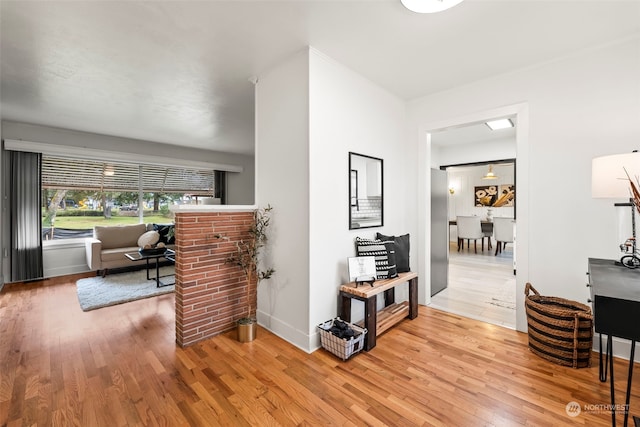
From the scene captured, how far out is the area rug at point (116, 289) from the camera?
3.53m

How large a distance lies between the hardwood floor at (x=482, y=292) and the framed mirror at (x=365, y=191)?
1428 mm

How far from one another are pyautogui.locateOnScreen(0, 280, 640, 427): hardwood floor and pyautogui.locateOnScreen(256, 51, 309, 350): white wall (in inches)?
10.7

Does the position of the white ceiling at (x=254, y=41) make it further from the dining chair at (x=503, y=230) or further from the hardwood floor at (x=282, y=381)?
the dining chair at (x=503, y=230)

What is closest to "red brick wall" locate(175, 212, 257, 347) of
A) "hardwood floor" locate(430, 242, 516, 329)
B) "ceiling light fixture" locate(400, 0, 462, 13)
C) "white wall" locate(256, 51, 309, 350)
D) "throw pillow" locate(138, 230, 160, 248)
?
"white wall" locate(256, 51, 309, 350)

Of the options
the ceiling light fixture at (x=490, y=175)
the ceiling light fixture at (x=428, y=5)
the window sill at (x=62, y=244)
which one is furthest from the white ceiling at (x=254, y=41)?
the ceiling light fixture at (x=490, y=175)

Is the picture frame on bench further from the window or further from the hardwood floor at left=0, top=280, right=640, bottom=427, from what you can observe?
the window

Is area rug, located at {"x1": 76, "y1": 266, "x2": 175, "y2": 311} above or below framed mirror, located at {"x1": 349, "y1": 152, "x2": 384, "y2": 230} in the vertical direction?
below

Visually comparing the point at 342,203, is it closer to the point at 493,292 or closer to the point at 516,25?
the point at 516,25

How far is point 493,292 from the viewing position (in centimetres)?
381

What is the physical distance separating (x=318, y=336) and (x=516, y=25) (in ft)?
9.46

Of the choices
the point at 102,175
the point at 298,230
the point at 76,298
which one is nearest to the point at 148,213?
the point at 102,175

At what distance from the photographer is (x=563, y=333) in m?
2.10

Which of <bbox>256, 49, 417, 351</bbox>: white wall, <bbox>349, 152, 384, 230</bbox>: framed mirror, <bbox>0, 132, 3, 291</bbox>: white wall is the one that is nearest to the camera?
<bbox>256, 49, 417, 351</bbox>: white wall

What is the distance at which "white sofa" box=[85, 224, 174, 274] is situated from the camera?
471 cm
